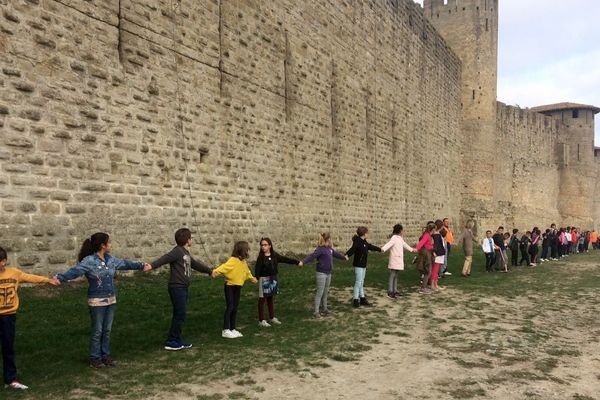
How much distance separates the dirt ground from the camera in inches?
177

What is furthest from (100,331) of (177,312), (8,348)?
(177,312)

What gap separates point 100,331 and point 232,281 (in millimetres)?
1848

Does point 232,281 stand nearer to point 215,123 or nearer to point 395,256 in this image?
point 395,256

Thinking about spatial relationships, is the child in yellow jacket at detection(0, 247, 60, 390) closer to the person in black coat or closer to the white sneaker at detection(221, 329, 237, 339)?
the white sneaker at detection(221, 329, 237, 339)

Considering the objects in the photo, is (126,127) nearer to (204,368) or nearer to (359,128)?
(204,368)

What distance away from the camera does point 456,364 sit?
532cm

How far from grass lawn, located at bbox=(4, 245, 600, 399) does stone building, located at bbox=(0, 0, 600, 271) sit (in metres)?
1.30

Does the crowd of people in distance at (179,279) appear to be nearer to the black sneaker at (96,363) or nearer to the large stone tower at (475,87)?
the black sneaker at (96,363)

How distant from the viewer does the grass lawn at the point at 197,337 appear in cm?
477

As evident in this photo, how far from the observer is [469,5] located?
28.9m

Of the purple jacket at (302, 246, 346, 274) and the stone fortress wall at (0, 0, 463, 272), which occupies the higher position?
the stone fortress wall at (0, 0, 463, 272)

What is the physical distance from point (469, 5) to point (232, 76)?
69.6 feet

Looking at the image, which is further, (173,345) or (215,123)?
(215,123)

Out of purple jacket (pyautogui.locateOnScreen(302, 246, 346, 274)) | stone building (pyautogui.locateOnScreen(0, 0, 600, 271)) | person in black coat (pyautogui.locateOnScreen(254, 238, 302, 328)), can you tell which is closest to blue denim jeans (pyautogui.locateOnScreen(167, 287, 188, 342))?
person in black coat (pyautogui.locateOnScreen(254, 238, 302, 328))
